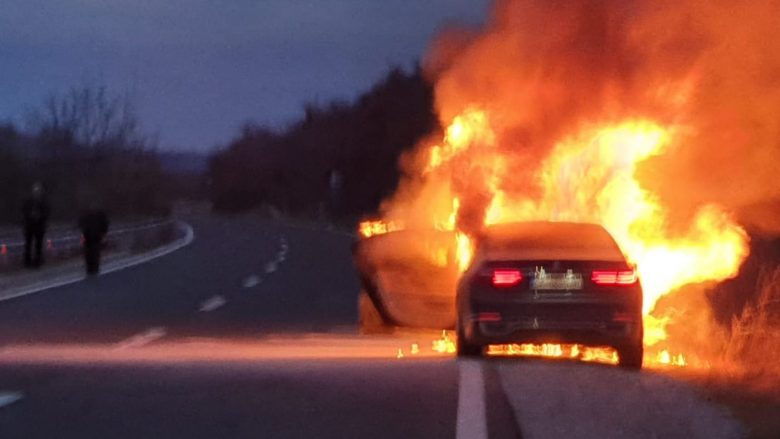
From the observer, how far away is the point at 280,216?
119m

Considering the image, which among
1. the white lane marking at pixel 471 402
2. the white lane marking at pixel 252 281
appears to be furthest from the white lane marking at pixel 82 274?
the white lane marking at pixel 471 402

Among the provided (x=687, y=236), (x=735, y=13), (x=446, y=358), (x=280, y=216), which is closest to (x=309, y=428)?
(x=446, y=358)

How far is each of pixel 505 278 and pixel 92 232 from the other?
1979 centimetres

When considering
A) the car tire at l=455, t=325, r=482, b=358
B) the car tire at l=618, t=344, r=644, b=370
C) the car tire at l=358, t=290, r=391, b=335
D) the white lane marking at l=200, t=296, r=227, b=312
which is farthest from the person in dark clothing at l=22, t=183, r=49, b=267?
the car tire at l=618, t=344, r=644, b=370

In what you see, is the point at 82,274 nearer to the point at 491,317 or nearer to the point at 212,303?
the point at 212,303

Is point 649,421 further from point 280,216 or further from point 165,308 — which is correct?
point 280,216

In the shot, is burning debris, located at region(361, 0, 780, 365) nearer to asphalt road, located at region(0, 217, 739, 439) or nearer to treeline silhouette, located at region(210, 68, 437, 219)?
asphalt road, located at region(0, 217, 739, 439)

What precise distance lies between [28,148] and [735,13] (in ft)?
188

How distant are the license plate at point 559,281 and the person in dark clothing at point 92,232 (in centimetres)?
1966

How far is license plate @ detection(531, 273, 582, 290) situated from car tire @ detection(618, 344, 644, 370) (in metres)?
0.79

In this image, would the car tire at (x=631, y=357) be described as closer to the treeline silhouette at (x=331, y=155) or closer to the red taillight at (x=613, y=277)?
the red taillight at (x=613, y=277)

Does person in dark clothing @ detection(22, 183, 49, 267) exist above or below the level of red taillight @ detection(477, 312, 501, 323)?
above

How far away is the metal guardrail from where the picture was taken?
33.6 meters

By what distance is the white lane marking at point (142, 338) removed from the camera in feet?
56.0
